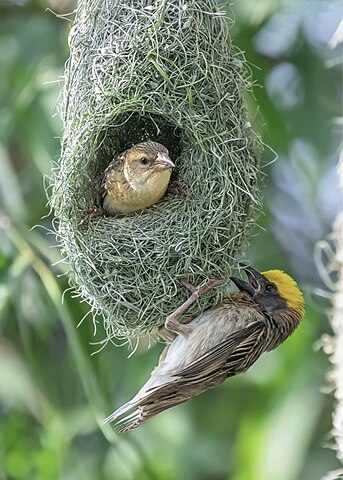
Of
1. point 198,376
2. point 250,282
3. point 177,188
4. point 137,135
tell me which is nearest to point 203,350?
point 198,376

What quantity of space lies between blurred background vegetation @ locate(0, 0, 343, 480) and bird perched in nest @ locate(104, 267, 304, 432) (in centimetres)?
49

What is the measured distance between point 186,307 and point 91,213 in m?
0.45

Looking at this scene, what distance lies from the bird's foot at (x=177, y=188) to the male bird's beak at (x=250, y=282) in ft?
1.02

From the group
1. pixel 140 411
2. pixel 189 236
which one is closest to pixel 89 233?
pixel 189 236

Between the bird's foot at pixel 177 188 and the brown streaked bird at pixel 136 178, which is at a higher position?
the brown streaked bird at pixel 136 178

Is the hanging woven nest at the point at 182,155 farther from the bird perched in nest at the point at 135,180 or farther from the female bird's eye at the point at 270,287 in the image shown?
the female bird's eye at the point at 270,287

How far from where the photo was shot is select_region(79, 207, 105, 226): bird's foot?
3265mm

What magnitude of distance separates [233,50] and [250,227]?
0.56 m

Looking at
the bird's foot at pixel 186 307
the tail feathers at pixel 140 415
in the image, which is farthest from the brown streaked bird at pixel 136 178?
the tail feathers at pixel 140 415

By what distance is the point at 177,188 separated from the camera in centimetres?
333

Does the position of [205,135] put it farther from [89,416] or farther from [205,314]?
[89,416]

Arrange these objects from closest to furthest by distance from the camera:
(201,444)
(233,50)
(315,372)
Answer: (233,50) < (315,372) < (201,444)

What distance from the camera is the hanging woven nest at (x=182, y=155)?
10.3 ft

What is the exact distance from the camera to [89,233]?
323 cm
